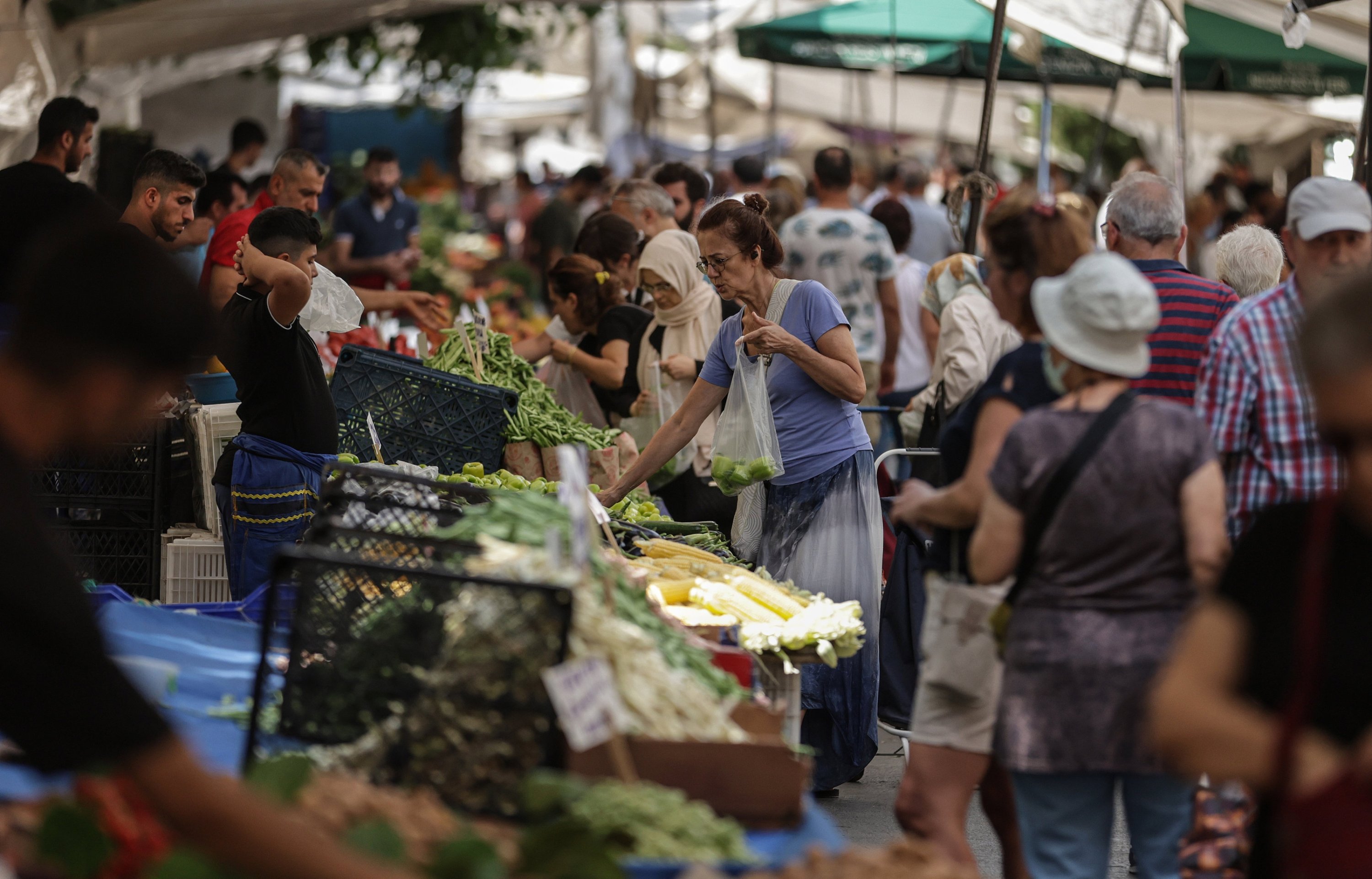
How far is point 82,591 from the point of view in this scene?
2.15 m

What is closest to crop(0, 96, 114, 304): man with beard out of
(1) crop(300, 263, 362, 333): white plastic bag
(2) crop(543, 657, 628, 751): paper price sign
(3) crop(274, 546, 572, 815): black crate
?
(1) crop(300, 263, 362, 333): white plastic bag

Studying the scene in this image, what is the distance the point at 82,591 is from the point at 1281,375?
290 centimetres

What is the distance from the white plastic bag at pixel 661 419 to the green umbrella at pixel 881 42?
6231 millimetres

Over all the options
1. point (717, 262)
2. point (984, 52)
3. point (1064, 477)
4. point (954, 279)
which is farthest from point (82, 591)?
point (984, 52)

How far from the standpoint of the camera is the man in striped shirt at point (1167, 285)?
4562 millimetres

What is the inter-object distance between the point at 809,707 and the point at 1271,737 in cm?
345

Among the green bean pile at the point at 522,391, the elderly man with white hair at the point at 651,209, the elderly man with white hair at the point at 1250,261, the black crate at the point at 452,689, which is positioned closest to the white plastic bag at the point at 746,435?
the green bean pile at the point at 522,391

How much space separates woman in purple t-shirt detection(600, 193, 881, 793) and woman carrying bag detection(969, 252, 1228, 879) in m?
2.20

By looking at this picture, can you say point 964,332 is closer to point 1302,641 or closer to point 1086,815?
point 1086,815

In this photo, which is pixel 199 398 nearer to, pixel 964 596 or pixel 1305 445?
pixel 964 596

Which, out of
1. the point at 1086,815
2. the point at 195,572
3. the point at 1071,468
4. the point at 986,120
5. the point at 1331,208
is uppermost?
the point at 986,120

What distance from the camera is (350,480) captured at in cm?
452

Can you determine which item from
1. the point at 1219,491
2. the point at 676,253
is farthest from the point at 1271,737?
the point at 676,253

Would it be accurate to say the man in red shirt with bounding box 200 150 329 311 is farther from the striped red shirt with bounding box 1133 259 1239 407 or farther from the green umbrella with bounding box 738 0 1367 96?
the green umbrella with bounding box 738 0 1367 96
